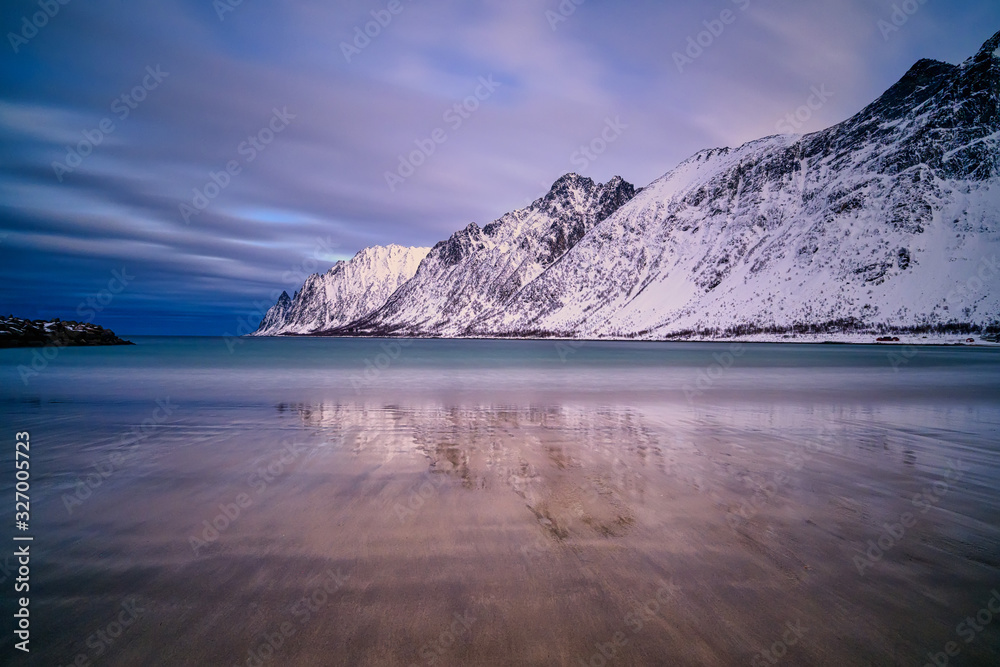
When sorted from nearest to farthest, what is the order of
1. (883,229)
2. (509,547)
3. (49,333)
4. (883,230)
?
(509,547) < (49,333) < (883,230) < (883,229)

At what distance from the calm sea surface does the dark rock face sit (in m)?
108

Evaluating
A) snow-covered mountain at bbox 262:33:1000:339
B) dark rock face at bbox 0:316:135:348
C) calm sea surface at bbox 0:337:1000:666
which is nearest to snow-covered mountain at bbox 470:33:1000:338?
snow-covered mountain at bbox 262:33:1000:339

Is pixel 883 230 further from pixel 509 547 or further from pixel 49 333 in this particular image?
pixel 49 333

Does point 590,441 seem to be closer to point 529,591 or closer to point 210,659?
point 529,591

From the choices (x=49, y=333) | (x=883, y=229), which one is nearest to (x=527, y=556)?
(x=49, y=333)

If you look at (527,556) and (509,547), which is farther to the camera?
(509,547)

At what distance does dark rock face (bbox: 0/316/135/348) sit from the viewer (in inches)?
3600

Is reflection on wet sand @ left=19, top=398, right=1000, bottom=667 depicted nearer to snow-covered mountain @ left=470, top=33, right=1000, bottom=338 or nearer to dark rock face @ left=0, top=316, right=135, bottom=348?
dark rock face @ left=0, top=316, right=135, bottom=348

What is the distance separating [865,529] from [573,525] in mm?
4207

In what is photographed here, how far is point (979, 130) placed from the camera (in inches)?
5920

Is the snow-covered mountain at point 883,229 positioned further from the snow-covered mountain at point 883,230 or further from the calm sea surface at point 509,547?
the calm sea surface at point 509,547

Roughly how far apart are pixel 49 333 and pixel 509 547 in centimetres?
13770

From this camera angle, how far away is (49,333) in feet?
344

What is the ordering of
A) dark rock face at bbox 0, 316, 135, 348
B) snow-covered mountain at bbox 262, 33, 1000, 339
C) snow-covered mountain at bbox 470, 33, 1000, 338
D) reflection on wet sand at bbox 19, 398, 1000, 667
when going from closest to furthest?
reflection on wet sand at bbox 19, 398, 1000, 667 < dark rock face at bbox 0, 316, 135, 348 < snow-covered mountain at bbox 262, 33, 1000, 339 < snow-covered mountain at bbox 470, 33, 1000, 338
